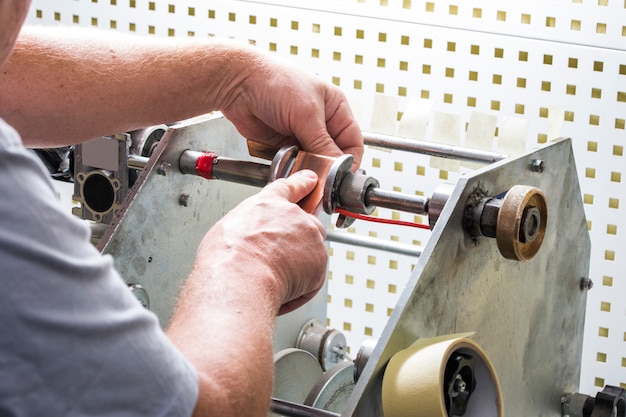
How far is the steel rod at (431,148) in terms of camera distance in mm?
1428

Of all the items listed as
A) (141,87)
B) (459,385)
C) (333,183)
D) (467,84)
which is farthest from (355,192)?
(467,84)

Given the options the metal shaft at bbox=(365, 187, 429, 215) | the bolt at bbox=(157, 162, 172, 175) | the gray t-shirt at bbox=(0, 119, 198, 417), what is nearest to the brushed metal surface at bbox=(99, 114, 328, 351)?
the bolt at bbox=(157, 162, 172, 175)

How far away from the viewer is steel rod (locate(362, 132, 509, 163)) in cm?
143

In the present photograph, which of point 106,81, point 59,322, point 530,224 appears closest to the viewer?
point 59,322

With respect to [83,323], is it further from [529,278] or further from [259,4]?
[259,4]

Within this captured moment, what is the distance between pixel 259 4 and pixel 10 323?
55.7 inches

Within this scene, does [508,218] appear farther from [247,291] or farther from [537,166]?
[247,291]

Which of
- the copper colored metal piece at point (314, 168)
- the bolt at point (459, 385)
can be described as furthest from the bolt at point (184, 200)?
the bolt at point (459, 385)

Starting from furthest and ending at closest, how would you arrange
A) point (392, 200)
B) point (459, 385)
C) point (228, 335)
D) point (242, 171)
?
point (242, 171) < point (392, 200) < point (459, 385) < point (228, 335)

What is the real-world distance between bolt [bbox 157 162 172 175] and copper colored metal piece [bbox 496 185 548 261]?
1.80ft

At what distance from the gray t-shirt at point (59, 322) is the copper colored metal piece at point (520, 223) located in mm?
472

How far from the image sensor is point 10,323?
70 cm

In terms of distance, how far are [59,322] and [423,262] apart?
17.8 inches

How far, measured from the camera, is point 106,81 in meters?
1.44
